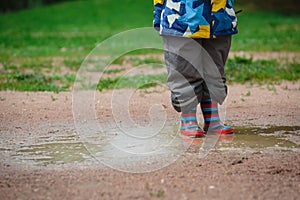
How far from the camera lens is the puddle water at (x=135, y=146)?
381 cm

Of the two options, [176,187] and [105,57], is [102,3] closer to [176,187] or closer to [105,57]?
[105,57]

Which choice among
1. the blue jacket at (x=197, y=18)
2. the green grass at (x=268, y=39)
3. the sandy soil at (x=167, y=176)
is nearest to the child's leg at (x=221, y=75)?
the blue jacket at (x=197, y=18)

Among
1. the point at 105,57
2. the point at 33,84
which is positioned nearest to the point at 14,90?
the point at 33,84

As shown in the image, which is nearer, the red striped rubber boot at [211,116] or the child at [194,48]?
the child at [194,48]

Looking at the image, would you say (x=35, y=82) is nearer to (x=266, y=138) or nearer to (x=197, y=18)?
(x=197, y=18)

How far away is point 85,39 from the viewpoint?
43.2 feet

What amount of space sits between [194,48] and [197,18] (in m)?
0.22

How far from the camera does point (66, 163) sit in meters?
3.70

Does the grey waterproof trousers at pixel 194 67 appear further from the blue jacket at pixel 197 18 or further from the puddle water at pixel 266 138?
the puddle water at pixel 266 138

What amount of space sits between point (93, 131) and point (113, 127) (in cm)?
20

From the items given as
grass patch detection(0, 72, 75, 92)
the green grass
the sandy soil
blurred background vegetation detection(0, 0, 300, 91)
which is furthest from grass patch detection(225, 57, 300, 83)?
the sandy soil

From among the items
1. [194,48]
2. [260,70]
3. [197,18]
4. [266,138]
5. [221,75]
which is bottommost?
[260,70]

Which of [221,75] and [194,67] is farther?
[221,75]

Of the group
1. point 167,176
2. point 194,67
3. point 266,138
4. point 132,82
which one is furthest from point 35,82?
point 167,176
